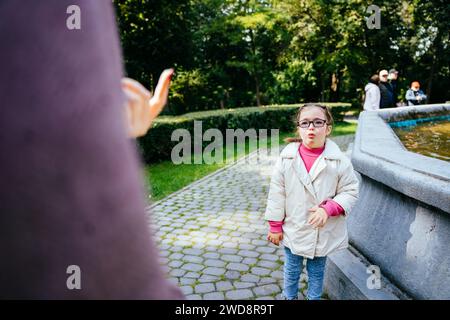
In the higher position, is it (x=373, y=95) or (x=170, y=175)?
(x=373, y=95)

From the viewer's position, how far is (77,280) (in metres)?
0.52

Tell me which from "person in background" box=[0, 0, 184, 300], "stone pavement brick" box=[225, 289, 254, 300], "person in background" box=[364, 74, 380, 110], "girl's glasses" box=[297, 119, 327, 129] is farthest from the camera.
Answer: "person in background" box=[364, 74, 380, 110]

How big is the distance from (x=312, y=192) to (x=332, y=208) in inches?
7.0

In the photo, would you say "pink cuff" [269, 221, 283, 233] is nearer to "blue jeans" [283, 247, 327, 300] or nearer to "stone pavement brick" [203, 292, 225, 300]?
"blue jeans" [283, 247, 327, 300]

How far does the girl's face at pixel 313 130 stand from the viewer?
97.7 inches

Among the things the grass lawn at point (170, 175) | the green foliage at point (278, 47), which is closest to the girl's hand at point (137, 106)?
the grass lawn at point (170, 175)

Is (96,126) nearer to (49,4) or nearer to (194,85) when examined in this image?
(49,4)

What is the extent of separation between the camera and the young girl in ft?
8.18

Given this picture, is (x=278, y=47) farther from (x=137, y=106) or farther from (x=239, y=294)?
(x=137, y=106)

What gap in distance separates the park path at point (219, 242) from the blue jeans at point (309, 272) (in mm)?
716

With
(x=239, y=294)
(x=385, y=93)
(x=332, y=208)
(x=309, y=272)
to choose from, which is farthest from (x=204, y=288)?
(x=385, y=93)

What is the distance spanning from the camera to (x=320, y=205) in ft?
8.11

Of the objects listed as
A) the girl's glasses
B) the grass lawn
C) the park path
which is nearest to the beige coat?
the girl's glasses
